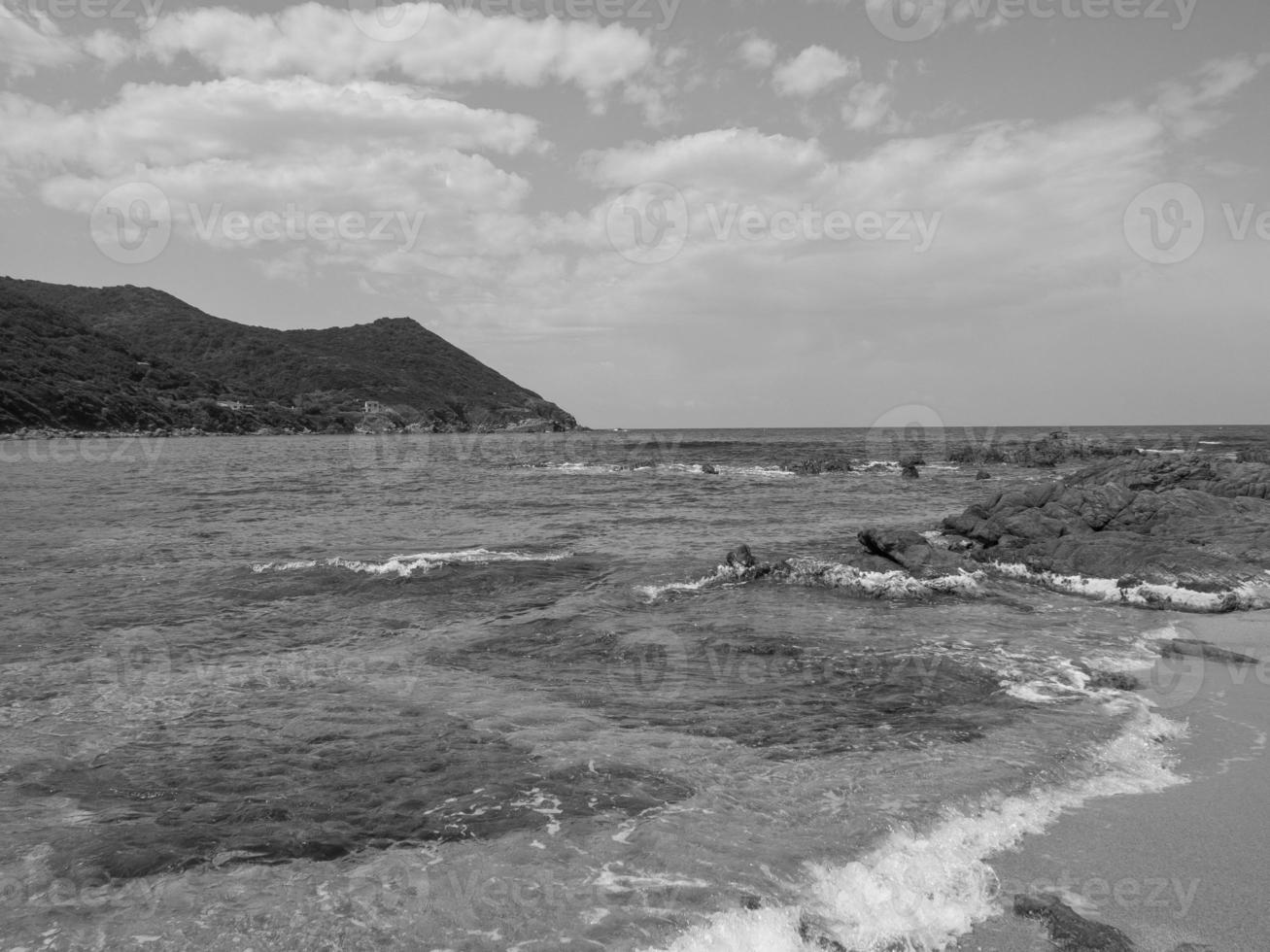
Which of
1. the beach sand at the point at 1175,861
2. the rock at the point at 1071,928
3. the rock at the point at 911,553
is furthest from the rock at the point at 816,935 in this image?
the rock at the point at 911,553

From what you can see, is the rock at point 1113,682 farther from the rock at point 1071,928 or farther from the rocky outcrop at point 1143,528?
the rocky outcrop at point 1143,528

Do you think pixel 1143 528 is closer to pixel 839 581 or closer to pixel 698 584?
pixel 839 581

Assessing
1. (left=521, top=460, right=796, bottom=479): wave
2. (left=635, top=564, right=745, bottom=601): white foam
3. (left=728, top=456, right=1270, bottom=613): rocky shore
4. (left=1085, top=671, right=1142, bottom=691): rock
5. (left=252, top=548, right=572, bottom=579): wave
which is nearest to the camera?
(left=1085, top=671, right=1142, bottom=691): rock

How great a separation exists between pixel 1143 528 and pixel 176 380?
509 ft

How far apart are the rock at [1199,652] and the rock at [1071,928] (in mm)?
8164

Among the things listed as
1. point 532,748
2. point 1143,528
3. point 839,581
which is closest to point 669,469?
point 1143,528

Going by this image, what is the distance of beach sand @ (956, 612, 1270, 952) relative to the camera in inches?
183

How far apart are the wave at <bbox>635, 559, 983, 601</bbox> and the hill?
112350 mm

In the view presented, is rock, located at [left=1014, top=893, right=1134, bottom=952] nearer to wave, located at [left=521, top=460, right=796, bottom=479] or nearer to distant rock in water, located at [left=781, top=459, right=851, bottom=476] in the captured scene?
wave, located at [left=521, top=460, right=796, bottom=479]

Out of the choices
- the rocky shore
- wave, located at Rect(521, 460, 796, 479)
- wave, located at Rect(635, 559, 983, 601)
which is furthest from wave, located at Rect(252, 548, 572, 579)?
wave, located at Rect(521, 460, 796, 479)

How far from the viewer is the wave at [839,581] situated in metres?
15.6

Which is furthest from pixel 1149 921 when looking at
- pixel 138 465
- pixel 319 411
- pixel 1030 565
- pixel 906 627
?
pixel 319 411

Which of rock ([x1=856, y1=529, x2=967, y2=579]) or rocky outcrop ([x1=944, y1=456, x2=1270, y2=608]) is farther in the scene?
rock ([x1=856, y1=529, x2=967, y2=579])

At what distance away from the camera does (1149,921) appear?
15.5 feet
